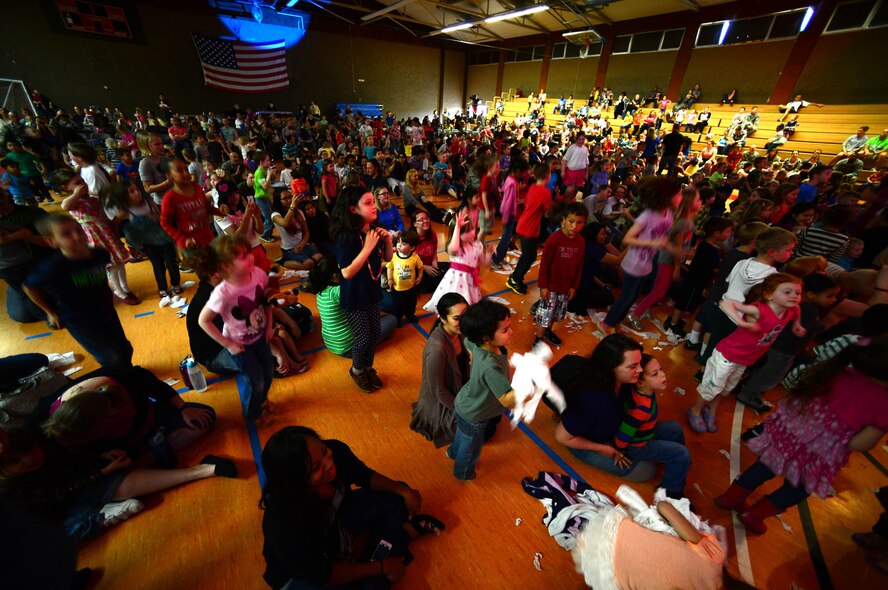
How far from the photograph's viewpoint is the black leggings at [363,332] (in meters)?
3.17

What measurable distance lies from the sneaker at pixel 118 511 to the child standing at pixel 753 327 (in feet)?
15.1

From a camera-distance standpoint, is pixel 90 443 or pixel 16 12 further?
pixel 16 12

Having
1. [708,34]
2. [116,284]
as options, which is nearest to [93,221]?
[116,284]

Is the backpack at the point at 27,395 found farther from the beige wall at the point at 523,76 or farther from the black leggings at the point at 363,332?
the beige wall at the point at 523,76

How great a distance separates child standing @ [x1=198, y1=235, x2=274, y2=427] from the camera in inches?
91.0

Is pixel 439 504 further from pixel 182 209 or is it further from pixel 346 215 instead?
pixel 182 209

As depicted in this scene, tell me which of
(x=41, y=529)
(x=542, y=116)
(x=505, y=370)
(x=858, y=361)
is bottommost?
(x=41, y=529)

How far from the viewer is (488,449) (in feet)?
9.72

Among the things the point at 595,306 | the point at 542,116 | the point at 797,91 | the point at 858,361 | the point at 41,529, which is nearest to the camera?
the point at 41,529

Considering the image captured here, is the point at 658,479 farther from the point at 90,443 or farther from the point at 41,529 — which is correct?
the point at 90,443

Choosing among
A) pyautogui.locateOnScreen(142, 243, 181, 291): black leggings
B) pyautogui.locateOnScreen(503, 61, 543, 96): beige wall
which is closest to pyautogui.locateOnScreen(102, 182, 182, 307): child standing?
pyautogui.locateOnScreen(142, 243, 181, 291): black leggings

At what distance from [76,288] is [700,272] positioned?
6.27 m

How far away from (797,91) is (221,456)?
2409cm

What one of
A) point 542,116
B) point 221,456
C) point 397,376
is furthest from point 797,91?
point 221,456
